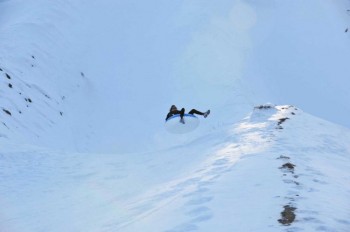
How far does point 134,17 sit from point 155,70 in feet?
28.7

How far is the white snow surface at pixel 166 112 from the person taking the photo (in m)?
8.14

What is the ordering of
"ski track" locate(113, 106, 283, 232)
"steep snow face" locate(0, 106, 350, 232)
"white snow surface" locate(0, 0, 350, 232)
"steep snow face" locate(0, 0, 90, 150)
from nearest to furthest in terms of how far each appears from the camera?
1. "steep snow face" locate(0, 106, 350, 232)
2. "ski track" locate(113, 106, 283, 232)
3. "white snow surface" locate(0, 0, 350, 232)
4. "steep snow face" locate(0, 0, 90, 150)

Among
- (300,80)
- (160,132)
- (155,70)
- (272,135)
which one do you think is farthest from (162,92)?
(272,135)

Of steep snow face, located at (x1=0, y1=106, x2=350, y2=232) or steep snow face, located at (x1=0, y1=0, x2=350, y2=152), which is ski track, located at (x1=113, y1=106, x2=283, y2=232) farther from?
steep snow face, located at (x1=0, y1=0, x2=350, y2=152)

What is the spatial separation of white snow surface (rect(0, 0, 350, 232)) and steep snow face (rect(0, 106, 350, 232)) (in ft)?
0.17

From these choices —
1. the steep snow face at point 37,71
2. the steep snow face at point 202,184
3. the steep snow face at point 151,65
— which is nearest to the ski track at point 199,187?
the steep snow face at point 202,184

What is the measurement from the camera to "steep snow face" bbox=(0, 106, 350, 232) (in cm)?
690

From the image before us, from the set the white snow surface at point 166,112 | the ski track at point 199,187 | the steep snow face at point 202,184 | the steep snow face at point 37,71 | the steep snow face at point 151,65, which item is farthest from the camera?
the steep snow face at point 151,65

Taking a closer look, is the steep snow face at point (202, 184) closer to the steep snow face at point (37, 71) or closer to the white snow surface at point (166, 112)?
the white snow surface at point (166, 112)


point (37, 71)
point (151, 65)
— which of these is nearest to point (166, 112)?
point (151, 65)

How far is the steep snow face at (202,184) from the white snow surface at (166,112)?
51 mm

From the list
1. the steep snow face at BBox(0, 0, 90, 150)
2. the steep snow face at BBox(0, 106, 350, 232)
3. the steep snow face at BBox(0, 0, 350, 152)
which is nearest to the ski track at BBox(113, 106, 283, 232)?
the steep snow face at BBox(0, 106, 350, 232)

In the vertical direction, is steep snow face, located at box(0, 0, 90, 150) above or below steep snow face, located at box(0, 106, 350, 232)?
above

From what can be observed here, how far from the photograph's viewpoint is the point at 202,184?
9062 millimetres
